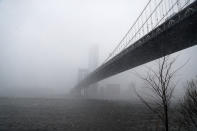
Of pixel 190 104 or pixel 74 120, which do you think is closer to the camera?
pixel 190 104

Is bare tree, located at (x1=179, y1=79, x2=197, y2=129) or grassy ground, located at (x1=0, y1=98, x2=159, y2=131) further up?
bare tree, located at (x1=179, y1=79, x2=197, y2=129)

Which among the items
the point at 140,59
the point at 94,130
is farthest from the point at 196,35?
the point at 94,130

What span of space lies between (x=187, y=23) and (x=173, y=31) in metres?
2.38

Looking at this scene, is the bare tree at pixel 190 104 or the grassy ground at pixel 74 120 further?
the grassy ground at pixel 74 120

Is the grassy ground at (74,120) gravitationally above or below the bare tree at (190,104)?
below

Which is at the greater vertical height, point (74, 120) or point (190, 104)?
point (190, 104)

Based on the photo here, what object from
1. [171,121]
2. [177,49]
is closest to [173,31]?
[177,49]

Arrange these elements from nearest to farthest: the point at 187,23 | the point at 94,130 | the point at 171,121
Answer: the point at 94,130
the point at 187,23
the point at 171,121

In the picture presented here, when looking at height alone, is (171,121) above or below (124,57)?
below

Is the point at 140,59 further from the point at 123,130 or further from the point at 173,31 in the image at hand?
the point at 123,130

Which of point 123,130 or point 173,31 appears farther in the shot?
point 173,31

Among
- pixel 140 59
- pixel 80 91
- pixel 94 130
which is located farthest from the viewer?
pixel 80 91

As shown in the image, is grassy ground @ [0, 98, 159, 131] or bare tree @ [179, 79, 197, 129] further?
grassy ground @ [0, 98, 159, 131]

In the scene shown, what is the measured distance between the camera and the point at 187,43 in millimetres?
20016
